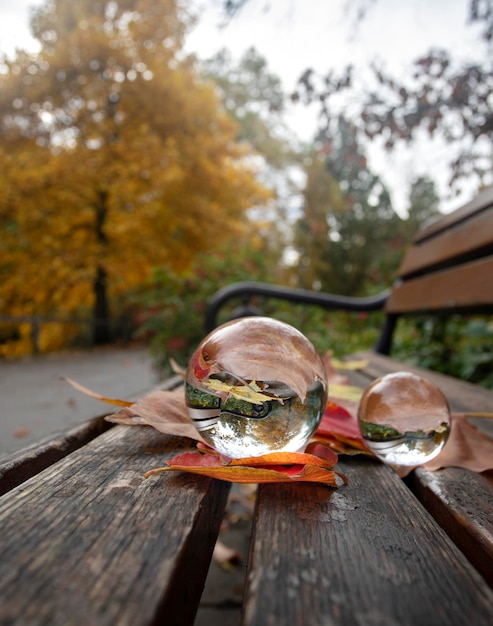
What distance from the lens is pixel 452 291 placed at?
199cm

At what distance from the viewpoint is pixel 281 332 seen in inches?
28.1

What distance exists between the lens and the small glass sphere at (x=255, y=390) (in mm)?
646

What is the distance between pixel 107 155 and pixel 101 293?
4.51 metres

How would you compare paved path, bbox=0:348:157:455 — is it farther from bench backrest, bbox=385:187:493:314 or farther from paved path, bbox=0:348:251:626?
bench backrest, bbox=385:187:493:314

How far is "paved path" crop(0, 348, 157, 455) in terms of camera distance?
171 inches

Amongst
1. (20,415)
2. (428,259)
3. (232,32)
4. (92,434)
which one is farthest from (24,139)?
(92,434)

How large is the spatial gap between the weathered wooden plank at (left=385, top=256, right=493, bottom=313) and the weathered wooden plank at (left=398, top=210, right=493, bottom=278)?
7cm

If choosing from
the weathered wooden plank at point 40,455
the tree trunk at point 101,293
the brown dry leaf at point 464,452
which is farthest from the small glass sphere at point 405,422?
the tree trunk at point 101,293

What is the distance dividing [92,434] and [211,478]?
436mm

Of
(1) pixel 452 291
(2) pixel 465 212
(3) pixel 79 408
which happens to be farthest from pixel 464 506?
(3) pixel 79 408

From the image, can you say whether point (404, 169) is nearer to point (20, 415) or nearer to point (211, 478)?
point (211, 478)

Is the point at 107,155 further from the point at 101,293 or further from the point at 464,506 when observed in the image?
the point at 464,506

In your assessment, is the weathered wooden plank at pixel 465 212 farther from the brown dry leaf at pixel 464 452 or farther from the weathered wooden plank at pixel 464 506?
the weathered wooden plank at pixel 464 506

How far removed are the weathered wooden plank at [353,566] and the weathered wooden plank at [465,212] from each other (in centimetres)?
167
